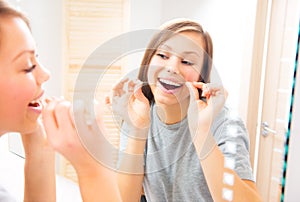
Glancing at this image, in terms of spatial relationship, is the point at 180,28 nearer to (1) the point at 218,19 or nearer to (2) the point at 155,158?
(1) the point at 218,19

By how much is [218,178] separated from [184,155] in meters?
0.08

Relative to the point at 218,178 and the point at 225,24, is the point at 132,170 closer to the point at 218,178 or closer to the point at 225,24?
the point at 218,178

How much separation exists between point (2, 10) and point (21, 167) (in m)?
0.33

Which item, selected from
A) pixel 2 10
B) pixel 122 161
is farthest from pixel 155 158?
pixel 2 10

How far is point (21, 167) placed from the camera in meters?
0.67

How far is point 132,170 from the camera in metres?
0.62

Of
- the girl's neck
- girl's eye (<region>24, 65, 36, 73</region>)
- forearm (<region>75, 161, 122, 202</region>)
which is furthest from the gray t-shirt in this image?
girl's eye (<region>24, 65, 36, 73</region>)

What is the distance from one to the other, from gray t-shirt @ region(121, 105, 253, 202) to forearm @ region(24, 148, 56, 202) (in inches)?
7.5

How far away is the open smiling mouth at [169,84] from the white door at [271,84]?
14cm

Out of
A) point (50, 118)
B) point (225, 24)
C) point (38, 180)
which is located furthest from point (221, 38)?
point (38, 180)

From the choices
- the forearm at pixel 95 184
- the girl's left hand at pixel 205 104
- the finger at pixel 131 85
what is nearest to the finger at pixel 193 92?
the girl's left hand at pixel 205 104

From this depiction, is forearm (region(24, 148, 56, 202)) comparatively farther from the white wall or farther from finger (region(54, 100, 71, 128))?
the white wall

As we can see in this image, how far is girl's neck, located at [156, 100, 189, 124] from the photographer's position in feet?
2.00

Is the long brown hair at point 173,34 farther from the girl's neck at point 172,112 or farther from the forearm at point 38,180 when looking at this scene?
the forearm at point 38,180
